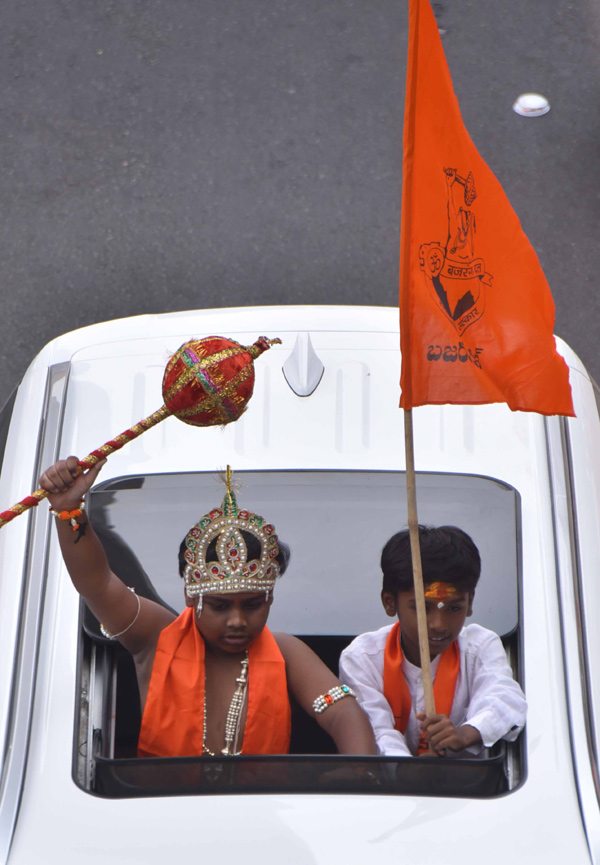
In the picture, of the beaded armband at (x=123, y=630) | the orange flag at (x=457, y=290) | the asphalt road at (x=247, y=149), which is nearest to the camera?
the orange flag at (x=457, y=290)

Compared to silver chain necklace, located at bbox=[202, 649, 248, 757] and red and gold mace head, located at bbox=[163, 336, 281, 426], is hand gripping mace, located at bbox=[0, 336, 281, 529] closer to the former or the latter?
red and gold mace head, located at bbox=[163, 336, 281, 426]

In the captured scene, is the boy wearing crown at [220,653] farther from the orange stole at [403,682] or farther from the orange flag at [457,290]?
the orange flag at [457,290]

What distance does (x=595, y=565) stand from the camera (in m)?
2.60

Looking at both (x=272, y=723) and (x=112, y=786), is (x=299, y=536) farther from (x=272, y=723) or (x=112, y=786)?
(x=112, y=786)

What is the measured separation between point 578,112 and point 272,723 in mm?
4595

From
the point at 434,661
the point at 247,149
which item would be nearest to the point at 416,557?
the point at 434,661

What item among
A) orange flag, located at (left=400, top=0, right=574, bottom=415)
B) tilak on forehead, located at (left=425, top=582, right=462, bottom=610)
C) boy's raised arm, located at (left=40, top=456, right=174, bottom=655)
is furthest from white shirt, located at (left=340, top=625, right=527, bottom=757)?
orange flag, located at (left=400, top=0, right=574, bottom=415)

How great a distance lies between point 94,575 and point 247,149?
13.1ft

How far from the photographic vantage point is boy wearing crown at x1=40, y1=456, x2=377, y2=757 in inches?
99.3

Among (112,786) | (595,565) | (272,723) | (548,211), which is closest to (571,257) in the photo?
(548,211)

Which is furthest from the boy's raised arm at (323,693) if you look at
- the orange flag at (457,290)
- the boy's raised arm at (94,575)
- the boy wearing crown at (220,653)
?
the orange flag at (457,290)

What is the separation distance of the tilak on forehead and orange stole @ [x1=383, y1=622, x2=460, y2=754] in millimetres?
151

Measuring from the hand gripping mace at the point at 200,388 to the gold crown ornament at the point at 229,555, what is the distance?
0.34m

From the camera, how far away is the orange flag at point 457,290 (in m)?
2.35
